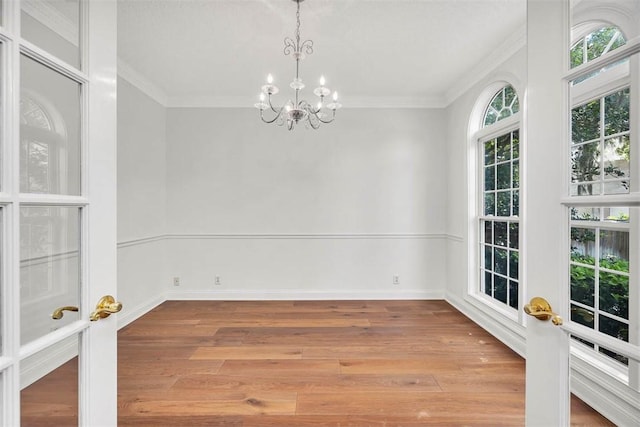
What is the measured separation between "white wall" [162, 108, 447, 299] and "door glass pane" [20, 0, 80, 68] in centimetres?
325

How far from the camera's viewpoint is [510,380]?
2158mm

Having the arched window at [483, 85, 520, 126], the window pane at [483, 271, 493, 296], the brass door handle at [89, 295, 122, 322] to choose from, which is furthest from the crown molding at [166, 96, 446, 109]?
the brass door handle at [89, 295, 122, 322]

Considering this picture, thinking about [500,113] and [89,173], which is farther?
[500,113]

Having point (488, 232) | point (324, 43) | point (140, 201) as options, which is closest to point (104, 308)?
point (324, 43)

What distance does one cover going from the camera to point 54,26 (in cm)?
77

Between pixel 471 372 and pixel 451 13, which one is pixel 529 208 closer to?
pixel 471 372

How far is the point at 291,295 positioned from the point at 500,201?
2.70m

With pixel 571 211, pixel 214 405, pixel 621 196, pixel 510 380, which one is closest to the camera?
pixel 621 196

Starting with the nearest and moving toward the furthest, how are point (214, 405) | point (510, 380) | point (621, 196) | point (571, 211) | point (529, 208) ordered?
point (621, 196) < point (571, 211) < point (529, 208) < point (214, 405) < point (510, 380)

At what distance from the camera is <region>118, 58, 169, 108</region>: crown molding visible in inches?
122

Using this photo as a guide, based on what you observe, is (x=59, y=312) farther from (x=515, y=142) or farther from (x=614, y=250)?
(x=515, y=142)

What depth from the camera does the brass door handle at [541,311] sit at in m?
0.79

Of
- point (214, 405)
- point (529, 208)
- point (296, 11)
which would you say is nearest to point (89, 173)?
point (529, 208)

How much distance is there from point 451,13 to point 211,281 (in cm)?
385
